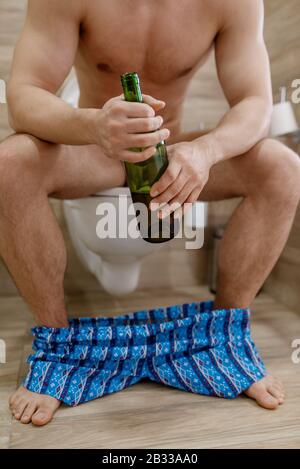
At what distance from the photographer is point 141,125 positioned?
0.57 meters

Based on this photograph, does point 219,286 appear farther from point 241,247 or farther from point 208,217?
point 208,217

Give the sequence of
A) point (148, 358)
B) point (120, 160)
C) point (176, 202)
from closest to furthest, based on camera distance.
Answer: point (176, 202) → point (120, 160) → point (148, 358)

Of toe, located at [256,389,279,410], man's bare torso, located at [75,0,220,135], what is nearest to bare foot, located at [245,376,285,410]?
toe, located at [256,389,279,410]

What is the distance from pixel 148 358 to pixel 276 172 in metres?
0.45

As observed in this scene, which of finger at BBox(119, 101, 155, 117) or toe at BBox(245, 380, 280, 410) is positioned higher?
finger at BBox(119, 101, 155, 117)

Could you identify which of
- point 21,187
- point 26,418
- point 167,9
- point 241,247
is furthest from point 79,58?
point 26,418

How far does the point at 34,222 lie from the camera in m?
0.77

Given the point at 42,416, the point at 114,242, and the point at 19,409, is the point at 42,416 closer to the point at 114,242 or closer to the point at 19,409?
the point at 19,409

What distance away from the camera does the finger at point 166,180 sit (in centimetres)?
64

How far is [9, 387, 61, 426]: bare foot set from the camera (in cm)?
73

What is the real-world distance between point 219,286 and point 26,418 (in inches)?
18.0

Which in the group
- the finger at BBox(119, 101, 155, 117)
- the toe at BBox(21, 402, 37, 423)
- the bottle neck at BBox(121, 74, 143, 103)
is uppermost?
the bottle neck at BBox(121, 74, 143, 103)

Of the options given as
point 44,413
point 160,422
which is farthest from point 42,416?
point 160,422

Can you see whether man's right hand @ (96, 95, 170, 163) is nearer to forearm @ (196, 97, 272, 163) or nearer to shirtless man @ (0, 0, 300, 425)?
shirtless man @ (0, 0, 300, 425)
